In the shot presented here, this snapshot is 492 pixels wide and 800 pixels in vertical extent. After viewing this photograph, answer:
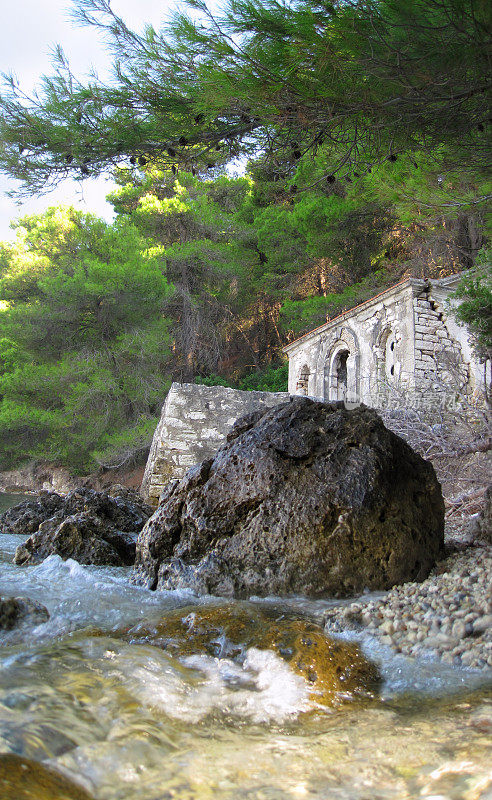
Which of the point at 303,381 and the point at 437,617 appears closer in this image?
the point at 437,617

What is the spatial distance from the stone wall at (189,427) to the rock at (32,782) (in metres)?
6.49

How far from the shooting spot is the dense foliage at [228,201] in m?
2.80

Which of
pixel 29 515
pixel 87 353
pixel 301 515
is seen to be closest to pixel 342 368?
pixel 87 353

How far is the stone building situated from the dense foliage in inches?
69.3

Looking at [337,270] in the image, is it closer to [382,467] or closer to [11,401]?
[11,401]

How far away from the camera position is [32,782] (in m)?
1.12

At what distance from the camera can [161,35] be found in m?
3.25

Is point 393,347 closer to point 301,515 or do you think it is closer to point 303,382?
point 303,382

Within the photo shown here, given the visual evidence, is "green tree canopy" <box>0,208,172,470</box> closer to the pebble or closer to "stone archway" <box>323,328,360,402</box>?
"stone archway" <box>323,328,360,402</box>

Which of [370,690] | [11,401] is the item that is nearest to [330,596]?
[370,690]

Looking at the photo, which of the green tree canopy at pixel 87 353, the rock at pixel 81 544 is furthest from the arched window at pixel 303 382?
the rock at pixel 81 544

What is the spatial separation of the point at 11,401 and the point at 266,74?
47.7 ft

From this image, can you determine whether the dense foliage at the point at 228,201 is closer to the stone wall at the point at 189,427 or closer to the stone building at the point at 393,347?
the stone building at the point at 393,347

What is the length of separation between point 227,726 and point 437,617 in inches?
48.3
